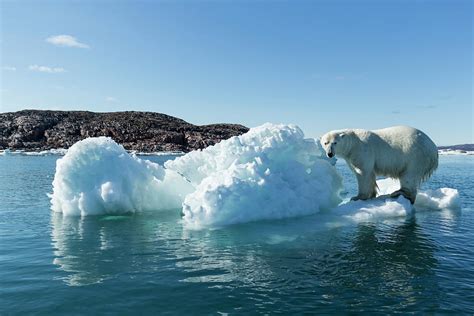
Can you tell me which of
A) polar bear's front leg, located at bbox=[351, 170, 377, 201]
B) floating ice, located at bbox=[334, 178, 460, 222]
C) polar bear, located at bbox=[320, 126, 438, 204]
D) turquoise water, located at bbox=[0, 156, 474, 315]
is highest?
polar bear, located at bbox=[320, 126, 438, 204]

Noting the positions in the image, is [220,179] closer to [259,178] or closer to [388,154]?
[259,178]

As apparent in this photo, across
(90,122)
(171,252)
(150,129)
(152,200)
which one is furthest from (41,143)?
(171,252)

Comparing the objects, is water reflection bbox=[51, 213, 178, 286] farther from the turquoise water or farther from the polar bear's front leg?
the polar bear's front leg

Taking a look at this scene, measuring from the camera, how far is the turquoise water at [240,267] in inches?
265

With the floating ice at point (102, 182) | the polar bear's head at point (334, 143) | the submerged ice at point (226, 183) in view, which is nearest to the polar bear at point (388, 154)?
the polar bear's head at point (334, 143)

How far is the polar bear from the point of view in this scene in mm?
14930

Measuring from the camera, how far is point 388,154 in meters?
15.1

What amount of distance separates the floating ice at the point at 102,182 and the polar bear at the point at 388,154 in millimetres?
7546

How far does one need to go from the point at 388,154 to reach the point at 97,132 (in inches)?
4702

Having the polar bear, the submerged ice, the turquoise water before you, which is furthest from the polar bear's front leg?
the turquoise water

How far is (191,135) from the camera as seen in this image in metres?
122

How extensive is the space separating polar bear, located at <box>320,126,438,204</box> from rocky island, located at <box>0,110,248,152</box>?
95920 mm

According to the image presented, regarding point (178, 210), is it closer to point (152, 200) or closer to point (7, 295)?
point (152, 200)

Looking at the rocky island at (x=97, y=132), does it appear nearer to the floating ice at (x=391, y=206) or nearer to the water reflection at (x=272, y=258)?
the floating ice at (x=391, y=206)
